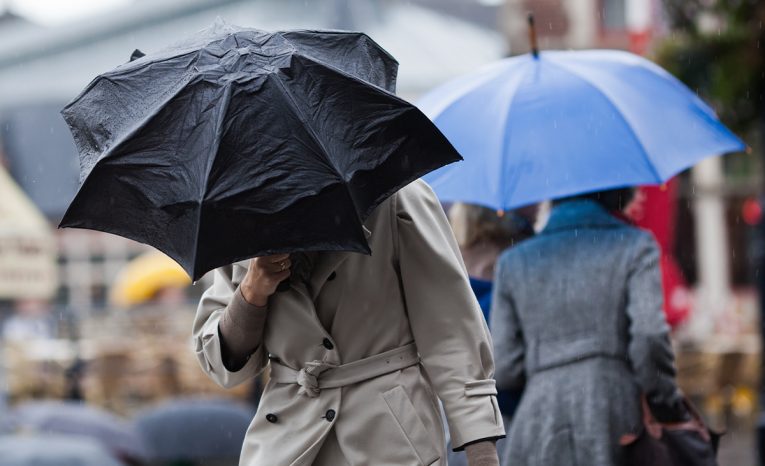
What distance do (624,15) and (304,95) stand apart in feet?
87.0

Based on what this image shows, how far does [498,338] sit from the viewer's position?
4.71m

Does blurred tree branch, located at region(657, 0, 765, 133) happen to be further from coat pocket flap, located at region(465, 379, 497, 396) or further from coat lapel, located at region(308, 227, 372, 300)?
coat lapel, located at region(308, 227, 372, 300)

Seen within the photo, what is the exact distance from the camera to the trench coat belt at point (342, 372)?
320cm

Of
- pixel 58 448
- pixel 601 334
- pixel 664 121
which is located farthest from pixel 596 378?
pixel 58 448

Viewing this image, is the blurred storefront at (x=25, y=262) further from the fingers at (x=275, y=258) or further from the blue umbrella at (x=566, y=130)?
the fingers at (x=275, y=258)

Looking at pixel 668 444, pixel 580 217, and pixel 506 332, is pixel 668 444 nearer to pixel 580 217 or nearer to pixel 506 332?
pixel 506 332

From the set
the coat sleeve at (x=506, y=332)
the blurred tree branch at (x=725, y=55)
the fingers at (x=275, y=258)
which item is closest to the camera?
the fingers at (x=275, y=258)

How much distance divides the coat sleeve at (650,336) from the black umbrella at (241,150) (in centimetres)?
158

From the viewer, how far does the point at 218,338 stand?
3.26m

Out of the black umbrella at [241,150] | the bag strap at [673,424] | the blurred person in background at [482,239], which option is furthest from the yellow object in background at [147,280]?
the black umbrella at [241,150]

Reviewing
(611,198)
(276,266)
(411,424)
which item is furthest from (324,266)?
(611,198)

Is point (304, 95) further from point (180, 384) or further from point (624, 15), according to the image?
point (624, 15)

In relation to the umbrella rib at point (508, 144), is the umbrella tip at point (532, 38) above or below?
above

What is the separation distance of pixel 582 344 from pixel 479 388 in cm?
142
